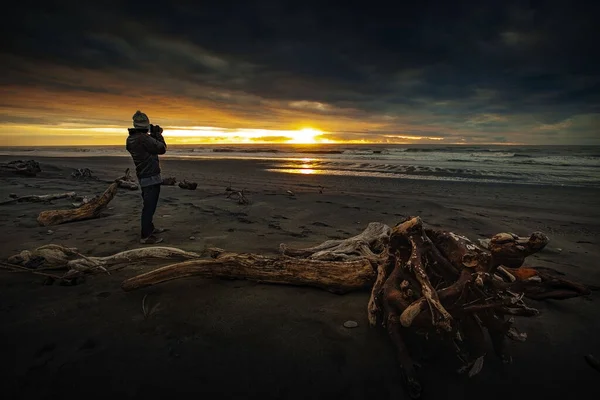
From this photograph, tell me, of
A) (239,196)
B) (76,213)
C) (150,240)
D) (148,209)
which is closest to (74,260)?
(150,240)

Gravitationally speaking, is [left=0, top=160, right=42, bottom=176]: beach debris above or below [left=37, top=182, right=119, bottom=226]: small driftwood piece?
above

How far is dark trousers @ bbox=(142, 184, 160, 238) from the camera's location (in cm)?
607

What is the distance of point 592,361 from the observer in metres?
2.83

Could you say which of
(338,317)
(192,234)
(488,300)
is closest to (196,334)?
(338,317)

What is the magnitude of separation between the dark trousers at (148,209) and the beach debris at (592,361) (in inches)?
270

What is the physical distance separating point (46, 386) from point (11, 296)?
79.3 inches

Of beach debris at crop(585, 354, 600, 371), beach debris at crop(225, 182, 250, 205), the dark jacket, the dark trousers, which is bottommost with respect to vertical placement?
beach debris at crop(585, 354, 600, 371)

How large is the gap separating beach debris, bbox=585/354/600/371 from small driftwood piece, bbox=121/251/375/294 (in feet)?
7.20

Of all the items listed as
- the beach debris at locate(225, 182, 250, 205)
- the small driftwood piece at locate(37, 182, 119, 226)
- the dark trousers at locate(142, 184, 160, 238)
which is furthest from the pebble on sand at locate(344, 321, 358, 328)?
the beach debris at locate(225, 182, 250, 205)

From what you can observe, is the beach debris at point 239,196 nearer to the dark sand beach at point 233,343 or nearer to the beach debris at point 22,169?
the dark sand beach at point 233,343

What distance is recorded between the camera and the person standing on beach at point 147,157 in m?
5.97

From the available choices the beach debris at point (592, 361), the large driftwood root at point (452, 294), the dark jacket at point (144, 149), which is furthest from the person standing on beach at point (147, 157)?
the beach debris at point (592, 361)

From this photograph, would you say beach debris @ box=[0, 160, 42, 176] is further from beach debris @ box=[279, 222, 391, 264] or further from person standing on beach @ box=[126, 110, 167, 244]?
beach debris @ box=[279, 222, 391, 264]

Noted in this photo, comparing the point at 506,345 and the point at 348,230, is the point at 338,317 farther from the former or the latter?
the point at 348,230
